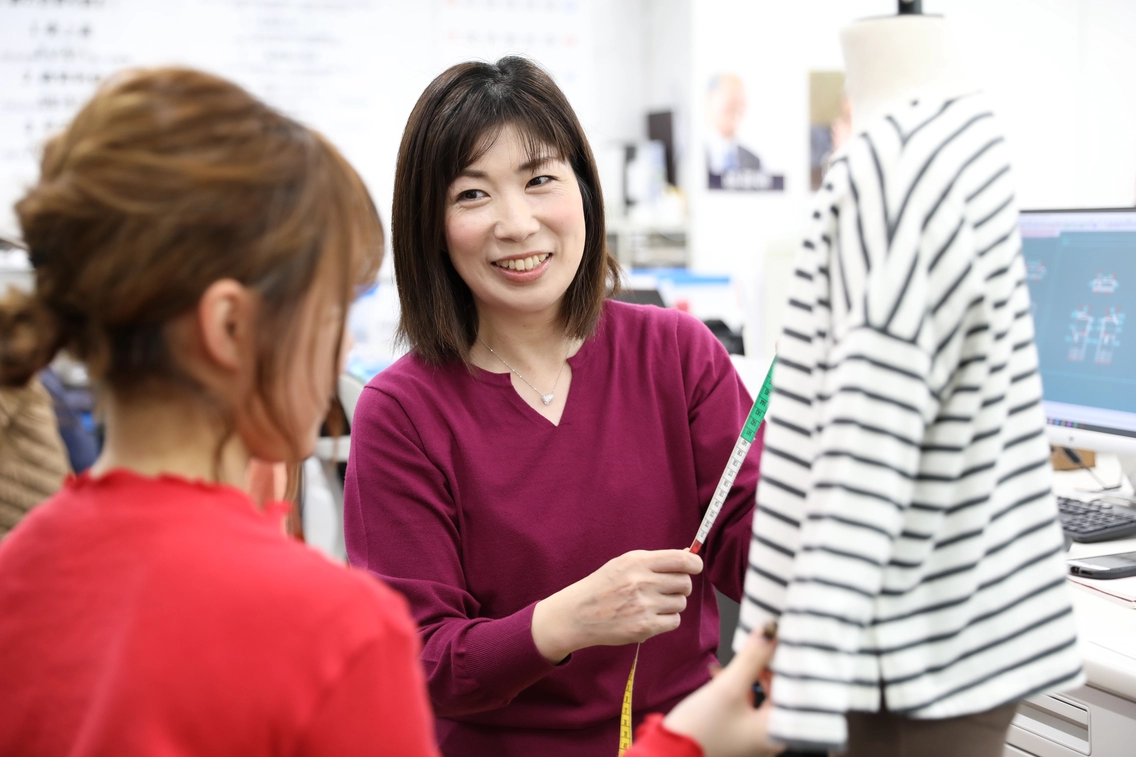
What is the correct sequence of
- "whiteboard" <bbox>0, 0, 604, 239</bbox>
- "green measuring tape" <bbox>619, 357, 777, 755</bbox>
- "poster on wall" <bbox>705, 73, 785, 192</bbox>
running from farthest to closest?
"poster on wall" <bbox>705, 73, 785, 192</bbox>, "whiteboard" <bbox>0, 0, 604, 239</bbox>, "green measuring tape" <bbox>619, 357, 777, 755</bbox>

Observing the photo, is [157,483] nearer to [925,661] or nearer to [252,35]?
[925,661]

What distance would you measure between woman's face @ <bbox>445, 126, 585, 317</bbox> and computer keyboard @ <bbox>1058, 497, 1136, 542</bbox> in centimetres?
92

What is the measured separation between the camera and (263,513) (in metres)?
0.70

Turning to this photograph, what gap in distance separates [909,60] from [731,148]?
14.2ft

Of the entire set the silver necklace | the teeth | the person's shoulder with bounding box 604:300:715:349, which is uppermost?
the teeth

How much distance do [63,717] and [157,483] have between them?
6.1 inches

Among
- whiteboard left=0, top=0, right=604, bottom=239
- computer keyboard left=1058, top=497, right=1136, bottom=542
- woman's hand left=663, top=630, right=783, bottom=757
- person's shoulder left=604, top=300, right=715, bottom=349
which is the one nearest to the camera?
woman's hand left=663, top=630, right=783, bottom=757

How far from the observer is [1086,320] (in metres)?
1.66

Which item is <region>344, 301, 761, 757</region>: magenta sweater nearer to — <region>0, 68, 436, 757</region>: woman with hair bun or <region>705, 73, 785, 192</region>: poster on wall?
<region>0, 68, 436, 757</region>: woman with hair bun

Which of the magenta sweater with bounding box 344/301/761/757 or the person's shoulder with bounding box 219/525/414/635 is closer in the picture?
the person's shoulder with bounding box 219/525/414/635

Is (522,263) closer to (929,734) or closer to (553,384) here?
(553,384)

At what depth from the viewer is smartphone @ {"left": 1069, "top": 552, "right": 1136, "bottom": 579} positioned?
138 cm

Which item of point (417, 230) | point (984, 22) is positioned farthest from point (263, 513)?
point (984, 22)

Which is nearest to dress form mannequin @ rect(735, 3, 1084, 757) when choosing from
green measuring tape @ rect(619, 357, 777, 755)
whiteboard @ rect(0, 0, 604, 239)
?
green measuring tape @ rect(619, 357, 777, 755)
